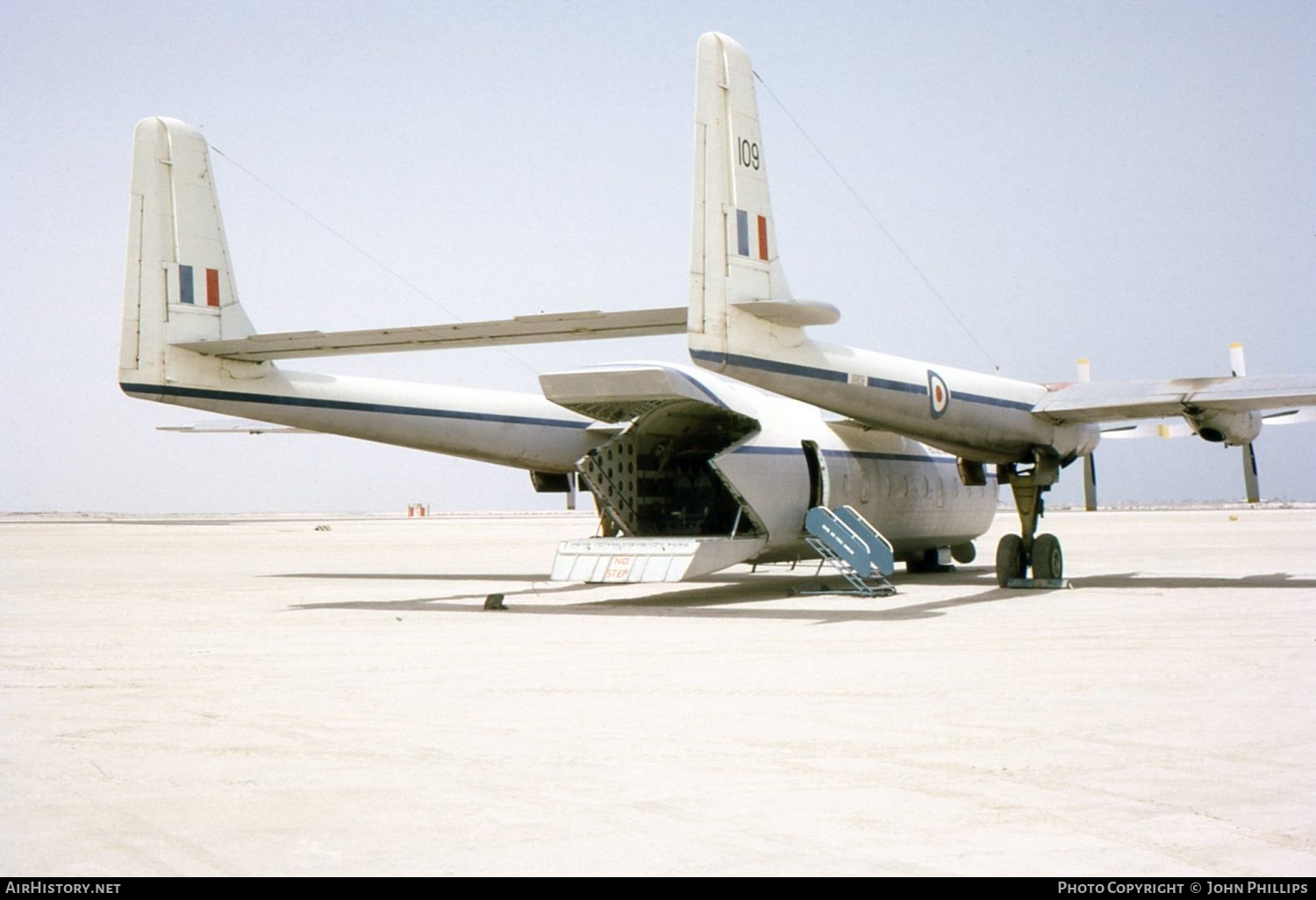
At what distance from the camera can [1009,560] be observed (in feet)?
64.8

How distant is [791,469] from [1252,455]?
8789 millimetres

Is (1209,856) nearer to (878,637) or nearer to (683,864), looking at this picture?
(683,864)

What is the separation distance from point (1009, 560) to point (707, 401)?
585cm

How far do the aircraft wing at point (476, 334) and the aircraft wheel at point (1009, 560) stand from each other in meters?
7.03

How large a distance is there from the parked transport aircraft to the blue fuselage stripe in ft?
0.11

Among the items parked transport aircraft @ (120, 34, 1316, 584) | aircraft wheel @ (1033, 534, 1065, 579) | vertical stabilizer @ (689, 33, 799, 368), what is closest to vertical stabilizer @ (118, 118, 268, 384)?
parked transport aircraft @ (120, 34, 1316, 584)

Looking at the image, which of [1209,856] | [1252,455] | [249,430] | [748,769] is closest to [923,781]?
[748,769]

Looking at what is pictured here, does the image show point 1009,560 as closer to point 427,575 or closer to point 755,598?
point 755,598

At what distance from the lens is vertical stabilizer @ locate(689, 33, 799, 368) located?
14656 mm

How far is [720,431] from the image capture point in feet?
67.4

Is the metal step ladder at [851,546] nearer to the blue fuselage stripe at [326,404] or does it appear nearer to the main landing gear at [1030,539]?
the main landing gear at [1030,539]

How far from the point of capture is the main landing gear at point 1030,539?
1952cm

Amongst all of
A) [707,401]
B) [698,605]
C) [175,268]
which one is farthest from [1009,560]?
[175,268]

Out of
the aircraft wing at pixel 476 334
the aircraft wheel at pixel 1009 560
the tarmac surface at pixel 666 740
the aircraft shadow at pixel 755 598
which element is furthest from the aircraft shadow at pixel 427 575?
the aircraft wheel at pixel 1009 560
